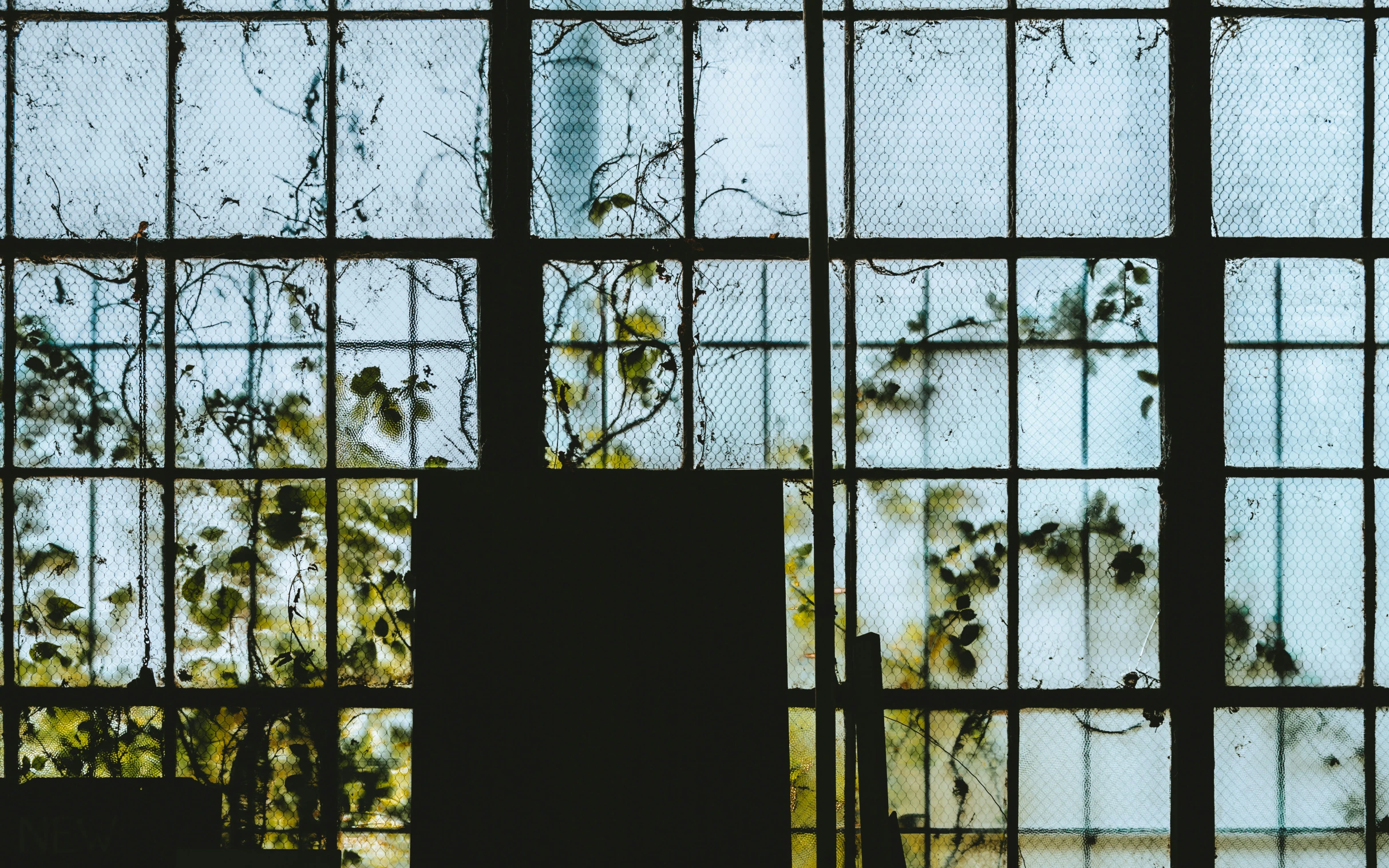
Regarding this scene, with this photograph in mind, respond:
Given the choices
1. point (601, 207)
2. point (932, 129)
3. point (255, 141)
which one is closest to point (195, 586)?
point (255, 141)

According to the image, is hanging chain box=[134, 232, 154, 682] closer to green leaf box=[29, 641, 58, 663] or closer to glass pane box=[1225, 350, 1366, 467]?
green leaf box=[29, 641, 58, 663]

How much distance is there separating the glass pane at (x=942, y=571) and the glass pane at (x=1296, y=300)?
2.94 feet

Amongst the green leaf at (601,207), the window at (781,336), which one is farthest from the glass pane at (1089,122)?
the green leaf at (601,207)

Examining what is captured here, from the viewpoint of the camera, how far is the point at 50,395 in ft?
8.45

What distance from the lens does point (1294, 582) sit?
8.46ft

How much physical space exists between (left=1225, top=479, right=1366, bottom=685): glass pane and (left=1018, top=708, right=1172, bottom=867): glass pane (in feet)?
1.15

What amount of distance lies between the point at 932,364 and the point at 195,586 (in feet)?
7.53

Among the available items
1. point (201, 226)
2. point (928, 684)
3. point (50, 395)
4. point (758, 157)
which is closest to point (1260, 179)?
point (758, 157)

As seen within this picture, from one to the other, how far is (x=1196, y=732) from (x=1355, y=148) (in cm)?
182

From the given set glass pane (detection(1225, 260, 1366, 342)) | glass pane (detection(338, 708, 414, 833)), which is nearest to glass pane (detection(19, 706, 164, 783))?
glass pane (detection(338, 708, 414, 833))

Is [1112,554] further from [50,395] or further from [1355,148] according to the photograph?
[50,395]

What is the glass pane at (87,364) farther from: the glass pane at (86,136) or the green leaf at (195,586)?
the green leaf at (195,586)

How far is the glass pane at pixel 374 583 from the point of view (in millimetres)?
2545

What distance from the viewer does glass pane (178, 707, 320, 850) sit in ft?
8.22
